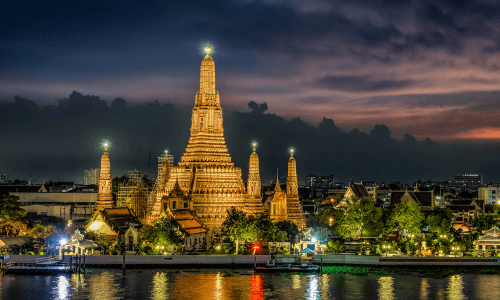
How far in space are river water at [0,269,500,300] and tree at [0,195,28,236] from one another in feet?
43.2

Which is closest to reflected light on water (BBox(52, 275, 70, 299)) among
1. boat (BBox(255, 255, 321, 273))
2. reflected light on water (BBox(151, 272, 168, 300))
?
reflected light on water (BBox(151, 272, 168, 300))

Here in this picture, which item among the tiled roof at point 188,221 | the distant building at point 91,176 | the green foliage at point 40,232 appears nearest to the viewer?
the tiled roof at point 188,221

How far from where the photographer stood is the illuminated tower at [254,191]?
80.8 metres

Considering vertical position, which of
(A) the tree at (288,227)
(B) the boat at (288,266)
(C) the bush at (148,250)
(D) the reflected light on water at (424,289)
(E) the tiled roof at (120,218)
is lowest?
(D) the reflected light on water at (424,289)

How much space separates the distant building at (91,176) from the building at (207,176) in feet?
274

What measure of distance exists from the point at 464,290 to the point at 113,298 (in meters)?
29.5

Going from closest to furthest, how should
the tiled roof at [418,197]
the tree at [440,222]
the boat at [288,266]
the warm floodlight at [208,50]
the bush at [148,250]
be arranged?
the boat at [288,266] → the bush at [148,250] → the tree at [440,222] → the warm floodlight at [208,50] → the tiled roof at [418,197]

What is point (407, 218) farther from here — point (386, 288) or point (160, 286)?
point (160, 286)

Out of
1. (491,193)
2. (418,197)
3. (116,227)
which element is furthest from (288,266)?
(491,193)

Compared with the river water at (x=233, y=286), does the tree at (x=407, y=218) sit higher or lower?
higher

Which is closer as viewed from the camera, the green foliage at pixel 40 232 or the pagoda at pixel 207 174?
the green foliage at pixel 40 232

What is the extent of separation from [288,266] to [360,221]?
15142 millimetres

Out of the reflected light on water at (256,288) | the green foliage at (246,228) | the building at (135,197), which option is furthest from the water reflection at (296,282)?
the building at (135,197)

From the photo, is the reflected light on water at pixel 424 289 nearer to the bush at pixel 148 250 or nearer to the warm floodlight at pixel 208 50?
the bush at pixel 148 250
